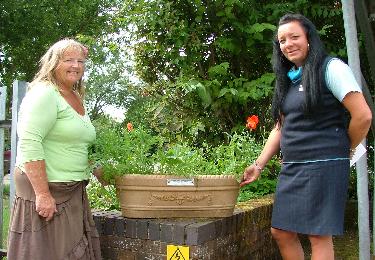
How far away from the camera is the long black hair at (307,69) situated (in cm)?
234

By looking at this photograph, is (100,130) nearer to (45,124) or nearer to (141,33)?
(45,124)

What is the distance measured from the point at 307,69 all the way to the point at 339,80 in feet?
0.59

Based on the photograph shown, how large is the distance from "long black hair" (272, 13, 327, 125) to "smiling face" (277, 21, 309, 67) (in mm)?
25

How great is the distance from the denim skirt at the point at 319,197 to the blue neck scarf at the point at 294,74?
0.44 metres

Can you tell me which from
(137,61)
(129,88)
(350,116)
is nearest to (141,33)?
(137,61)

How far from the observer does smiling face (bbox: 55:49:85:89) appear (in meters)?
2.53

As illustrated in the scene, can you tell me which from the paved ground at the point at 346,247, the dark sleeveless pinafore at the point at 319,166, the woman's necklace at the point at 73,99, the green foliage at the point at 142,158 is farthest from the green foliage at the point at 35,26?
the dark sleeveless pinafore at the point at 319,166

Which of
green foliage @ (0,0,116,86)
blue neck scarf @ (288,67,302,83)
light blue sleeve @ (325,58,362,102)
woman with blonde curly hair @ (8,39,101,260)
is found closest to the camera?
light blue sleeve @ (325,58,362,102)

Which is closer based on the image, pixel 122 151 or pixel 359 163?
pixel 122 151

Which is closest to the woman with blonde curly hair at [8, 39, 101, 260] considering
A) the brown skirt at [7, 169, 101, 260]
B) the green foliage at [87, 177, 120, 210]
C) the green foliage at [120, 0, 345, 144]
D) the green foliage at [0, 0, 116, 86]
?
the brown skirt at [7, 169, 101, 260]

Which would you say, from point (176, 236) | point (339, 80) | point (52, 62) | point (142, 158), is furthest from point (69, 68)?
point (339, 80)

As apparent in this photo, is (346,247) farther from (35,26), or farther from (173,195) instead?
(35,26)

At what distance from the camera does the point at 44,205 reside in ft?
7.79

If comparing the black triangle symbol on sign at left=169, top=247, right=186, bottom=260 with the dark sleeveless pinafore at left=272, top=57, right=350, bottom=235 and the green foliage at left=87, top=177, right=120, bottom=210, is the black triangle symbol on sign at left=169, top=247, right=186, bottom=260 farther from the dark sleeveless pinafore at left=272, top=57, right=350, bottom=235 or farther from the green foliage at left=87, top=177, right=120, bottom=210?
the green foliage at left=87, top=177, right=120, bottom=210
